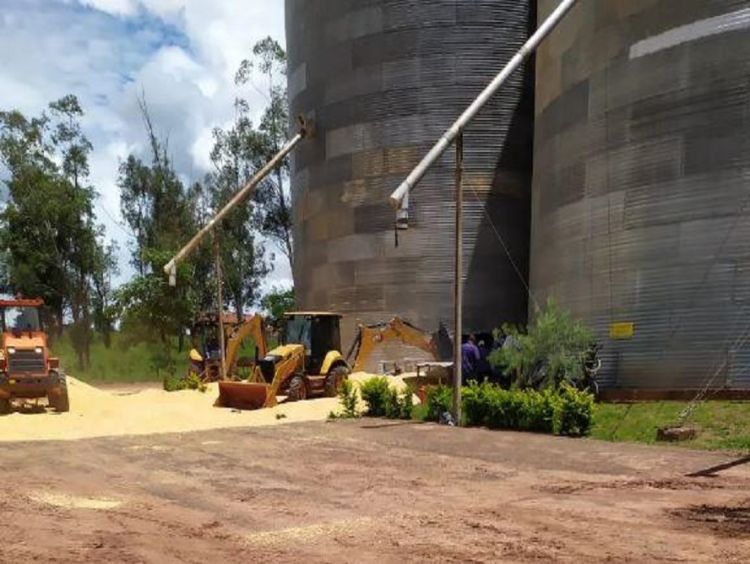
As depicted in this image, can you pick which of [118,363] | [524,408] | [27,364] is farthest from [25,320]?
[118,363]

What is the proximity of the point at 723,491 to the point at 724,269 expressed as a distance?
1078 centimetres

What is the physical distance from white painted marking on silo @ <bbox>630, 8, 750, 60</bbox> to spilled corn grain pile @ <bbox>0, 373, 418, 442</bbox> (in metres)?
12.3

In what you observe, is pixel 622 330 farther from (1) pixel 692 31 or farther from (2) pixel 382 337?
(2) pixel 382 337

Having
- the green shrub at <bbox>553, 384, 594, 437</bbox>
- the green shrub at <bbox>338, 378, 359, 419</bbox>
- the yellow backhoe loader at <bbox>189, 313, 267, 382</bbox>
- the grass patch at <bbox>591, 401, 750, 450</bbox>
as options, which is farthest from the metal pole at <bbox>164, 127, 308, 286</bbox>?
the green shrub at <bbox>553, 384, 594, 437</bbox>

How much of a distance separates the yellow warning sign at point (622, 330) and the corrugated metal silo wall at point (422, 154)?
33.5ft

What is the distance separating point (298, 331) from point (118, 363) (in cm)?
3060

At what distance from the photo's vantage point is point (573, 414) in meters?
16.5

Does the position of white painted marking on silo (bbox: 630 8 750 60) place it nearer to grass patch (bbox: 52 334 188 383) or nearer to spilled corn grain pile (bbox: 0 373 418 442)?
spilled corn grain pile (bbox: 0 373 418 442)

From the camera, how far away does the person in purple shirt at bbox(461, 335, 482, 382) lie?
2406 centimetres

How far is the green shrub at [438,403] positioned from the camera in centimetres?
1916

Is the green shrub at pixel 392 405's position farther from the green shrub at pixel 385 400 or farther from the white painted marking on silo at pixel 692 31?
the white painted marking on silo at pixel 692 31

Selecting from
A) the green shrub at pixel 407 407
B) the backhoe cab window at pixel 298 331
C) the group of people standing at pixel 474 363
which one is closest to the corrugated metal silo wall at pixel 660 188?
the group of people standing at pixel 474 363

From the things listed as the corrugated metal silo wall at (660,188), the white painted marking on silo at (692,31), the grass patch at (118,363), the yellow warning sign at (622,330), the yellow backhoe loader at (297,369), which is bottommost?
the grass patch at (118,363)

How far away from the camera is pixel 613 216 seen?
22.5 meters
